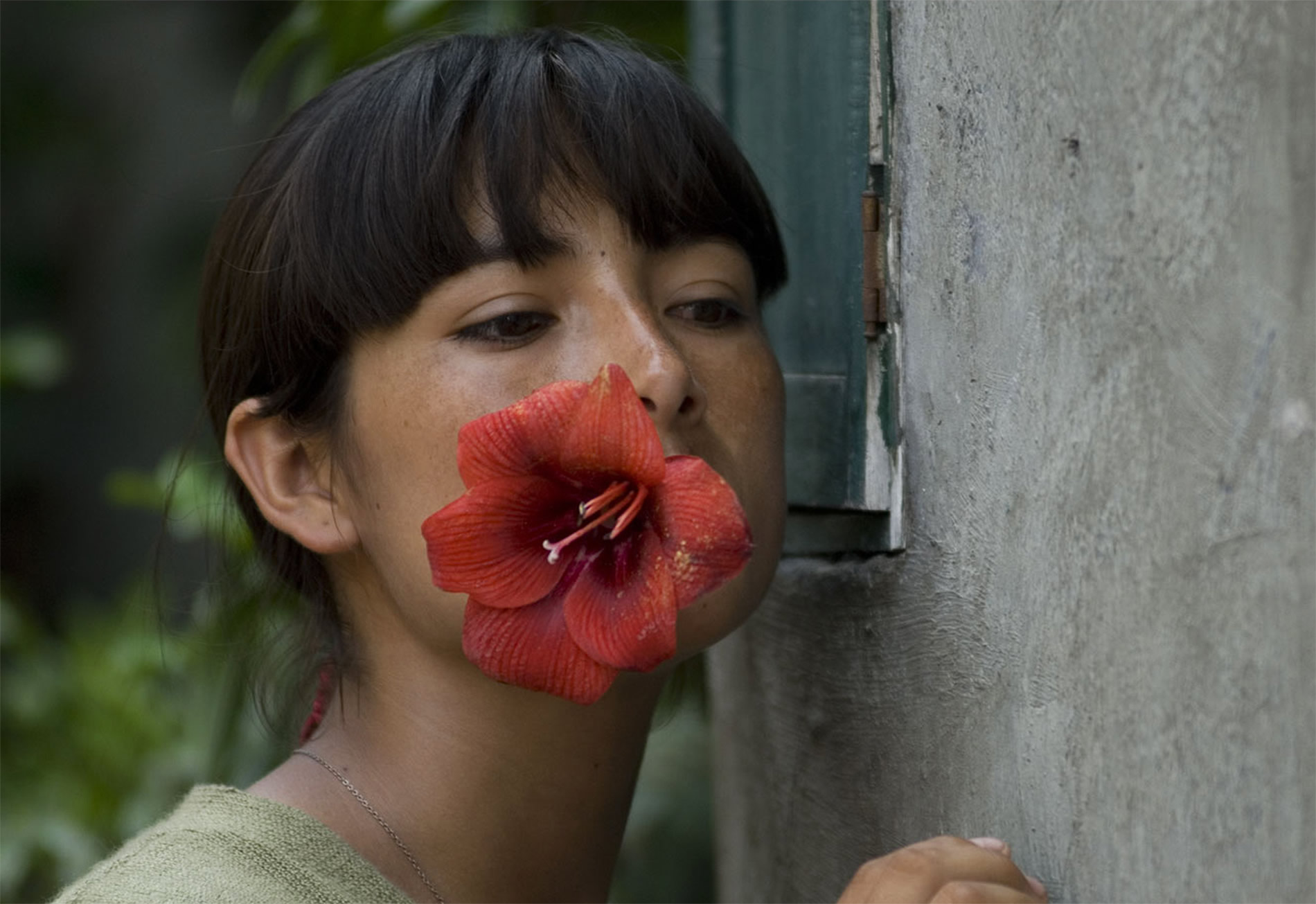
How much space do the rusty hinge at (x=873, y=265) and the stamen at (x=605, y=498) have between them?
355mm

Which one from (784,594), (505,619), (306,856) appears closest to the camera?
(505,619)

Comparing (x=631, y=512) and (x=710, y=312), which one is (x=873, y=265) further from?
(x=631, y=512)

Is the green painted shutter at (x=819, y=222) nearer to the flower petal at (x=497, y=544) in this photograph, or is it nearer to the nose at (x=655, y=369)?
the nose at (x=655, y=369)

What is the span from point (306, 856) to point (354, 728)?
0.69 ft

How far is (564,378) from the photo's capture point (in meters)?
1.24

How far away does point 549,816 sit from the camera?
4.86 feet

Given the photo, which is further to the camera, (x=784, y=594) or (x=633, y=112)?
(x=784, y=594)

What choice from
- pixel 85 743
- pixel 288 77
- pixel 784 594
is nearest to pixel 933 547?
pixel 784 594

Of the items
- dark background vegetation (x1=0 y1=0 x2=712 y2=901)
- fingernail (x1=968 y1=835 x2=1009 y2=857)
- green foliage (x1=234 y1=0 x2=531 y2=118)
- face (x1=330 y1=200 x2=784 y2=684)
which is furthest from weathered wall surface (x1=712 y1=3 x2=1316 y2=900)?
dark background vegetation (x1=0 y1=0 x2=712 y2=901)

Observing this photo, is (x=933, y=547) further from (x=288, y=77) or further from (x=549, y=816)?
(x=288, y=77)

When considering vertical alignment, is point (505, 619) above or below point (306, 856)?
above

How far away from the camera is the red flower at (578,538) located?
1.05 metres

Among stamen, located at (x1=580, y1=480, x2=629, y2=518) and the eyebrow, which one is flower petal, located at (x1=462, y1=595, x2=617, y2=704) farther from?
the eyebrow

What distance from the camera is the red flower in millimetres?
1046
